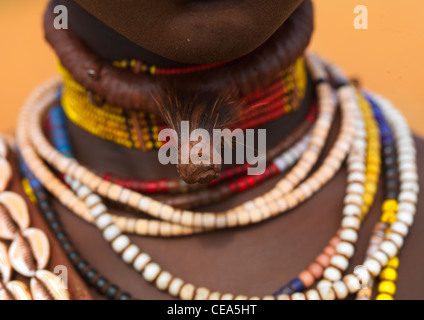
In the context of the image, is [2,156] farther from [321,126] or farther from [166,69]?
[321,126]

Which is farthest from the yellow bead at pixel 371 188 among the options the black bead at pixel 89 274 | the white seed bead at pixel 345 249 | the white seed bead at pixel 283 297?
the black bead at pixel 89 274

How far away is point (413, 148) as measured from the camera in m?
0.81

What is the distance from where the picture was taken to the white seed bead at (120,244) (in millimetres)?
729

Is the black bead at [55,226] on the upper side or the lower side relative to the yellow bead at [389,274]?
upper

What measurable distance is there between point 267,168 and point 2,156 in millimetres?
421

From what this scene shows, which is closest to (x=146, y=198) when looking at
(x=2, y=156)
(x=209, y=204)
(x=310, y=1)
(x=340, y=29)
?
(x=209, y=204)

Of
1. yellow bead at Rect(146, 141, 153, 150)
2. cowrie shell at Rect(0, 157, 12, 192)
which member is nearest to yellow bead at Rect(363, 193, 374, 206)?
yellow bead at Rect(146, 141, 153, 150)

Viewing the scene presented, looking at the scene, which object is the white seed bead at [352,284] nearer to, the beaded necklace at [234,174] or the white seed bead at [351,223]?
the white seed bead at [351,223]

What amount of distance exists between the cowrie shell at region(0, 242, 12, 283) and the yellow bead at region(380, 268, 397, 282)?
51cm

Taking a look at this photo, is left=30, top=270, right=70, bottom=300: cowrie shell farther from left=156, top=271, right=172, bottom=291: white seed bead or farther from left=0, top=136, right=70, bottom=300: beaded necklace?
left=156, top=271, right=172, bottom=291: white seed bead

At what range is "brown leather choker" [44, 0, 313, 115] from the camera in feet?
2.25

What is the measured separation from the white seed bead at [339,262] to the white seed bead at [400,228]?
84mm

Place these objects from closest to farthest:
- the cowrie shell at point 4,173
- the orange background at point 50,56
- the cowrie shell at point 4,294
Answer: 1. the cowrie shell at point 4,294
2. the cowrie shell at point 4,173
3. the orange background at point 50,56

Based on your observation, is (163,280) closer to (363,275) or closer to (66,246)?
(66,246)
